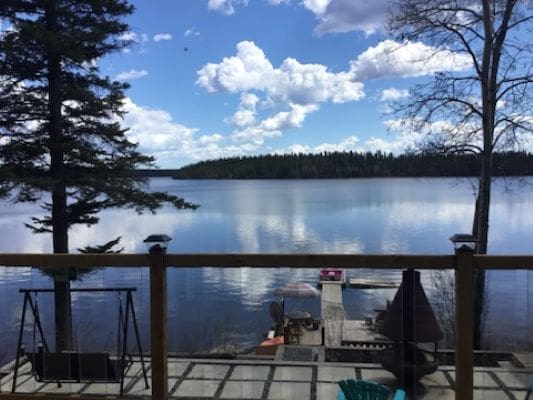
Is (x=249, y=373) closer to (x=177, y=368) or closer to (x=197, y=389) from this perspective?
(x=197, y=389)

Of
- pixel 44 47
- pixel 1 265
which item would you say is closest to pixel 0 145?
pixel 44 47

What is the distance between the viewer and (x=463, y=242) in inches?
124

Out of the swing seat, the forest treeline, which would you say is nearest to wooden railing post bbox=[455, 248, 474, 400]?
the swing seat

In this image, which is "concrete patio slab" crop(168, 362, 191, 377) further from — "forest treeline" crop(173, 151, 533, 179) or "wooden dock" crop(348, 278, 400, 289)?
"forest treeline" crop(173, 151, 533, 179)

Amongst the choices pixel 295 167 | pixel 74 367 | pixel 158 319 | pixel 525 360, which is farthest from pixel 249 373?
pixel 295 167

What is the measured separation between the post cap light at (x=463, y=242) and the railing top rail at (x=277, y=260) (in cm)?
6

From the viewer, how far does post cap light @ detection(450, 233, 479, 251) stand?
3.13 m

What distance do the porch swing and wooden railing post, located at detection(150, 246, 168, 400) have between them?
22cm

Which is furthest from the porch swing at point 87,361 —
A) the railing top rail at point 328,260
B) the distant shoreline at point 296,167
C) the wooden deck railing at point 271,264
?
the distant shoreline at point 296,167

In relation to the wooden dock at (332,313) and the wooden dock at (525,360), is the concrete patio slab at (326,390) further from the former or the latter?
the wooden dock at (525,360)

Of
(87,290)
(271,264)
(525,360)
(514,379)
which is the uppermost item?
(271,264)

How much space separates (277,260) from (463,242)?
109 centimetres

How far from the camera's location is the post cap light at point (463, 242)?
123 inches

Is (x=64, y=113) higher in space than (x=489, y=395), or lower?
higher
